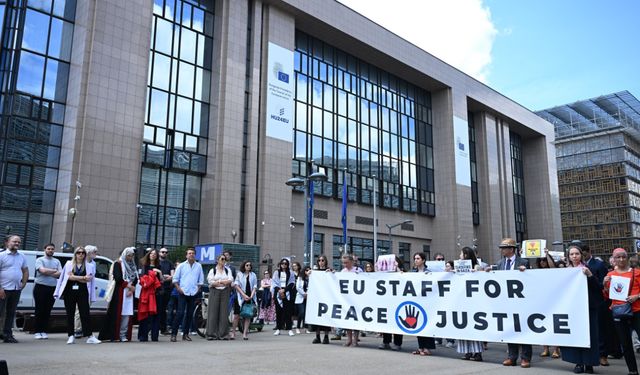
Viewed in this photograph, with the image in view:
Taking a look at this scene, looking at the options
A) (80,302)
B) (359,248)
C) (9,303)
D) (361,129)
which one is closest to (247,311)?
(80,302)

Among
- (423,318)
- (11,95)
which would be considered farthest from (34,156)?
(423,318)

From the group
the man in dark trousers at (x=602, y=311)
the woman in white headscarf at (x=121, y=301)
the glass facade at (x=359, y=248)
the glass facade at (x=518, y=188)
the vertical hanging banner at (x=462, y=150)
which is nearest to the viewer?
the man in dark trousers at (x=602, y=311)

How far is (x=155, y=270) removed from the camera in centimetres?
1113

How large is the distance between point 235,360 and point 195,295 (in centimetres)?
415

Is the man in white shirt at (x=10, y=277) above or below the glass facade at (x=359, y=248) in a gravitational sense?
below

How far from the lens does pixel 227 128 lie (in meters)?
32.3

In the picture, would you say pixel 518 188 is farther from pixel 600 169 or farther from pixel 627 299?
pixel 627 299

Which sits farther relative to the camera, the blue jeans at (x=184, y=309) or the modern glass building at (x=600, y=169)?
the modern glass building at (x=600, y=169)

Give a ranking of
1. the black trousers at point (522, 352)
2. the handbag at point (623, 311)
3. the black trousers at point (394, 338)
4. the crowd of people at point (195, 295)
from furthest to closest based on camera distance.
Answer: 1. the black trousers at point (394, 338)
2. the black trousers at point (522, 352)
3. the crowd of people at point (195, 295)
4. the handbag at point (623, 311)

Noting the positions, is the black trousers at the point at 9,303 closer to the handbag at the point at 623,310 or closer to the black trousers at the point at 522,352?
the black trousers at the point at 522,352

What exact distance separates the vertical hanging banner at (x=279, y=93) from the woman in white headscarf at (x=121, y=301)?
24.2m

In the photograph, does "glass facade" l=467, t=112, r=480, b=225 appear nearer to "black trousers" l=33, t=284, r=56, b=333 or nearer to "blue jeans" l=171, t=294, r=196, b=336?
"blue jeans" l=171, t=294, r=196, b=336

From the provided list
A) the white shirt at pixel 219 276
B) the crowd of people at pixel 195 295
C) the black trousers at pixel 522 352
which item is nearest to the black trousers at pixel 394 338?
the crowd of people at pixel 195 295

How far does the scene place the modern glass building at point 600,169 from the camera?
7500 centimetres
